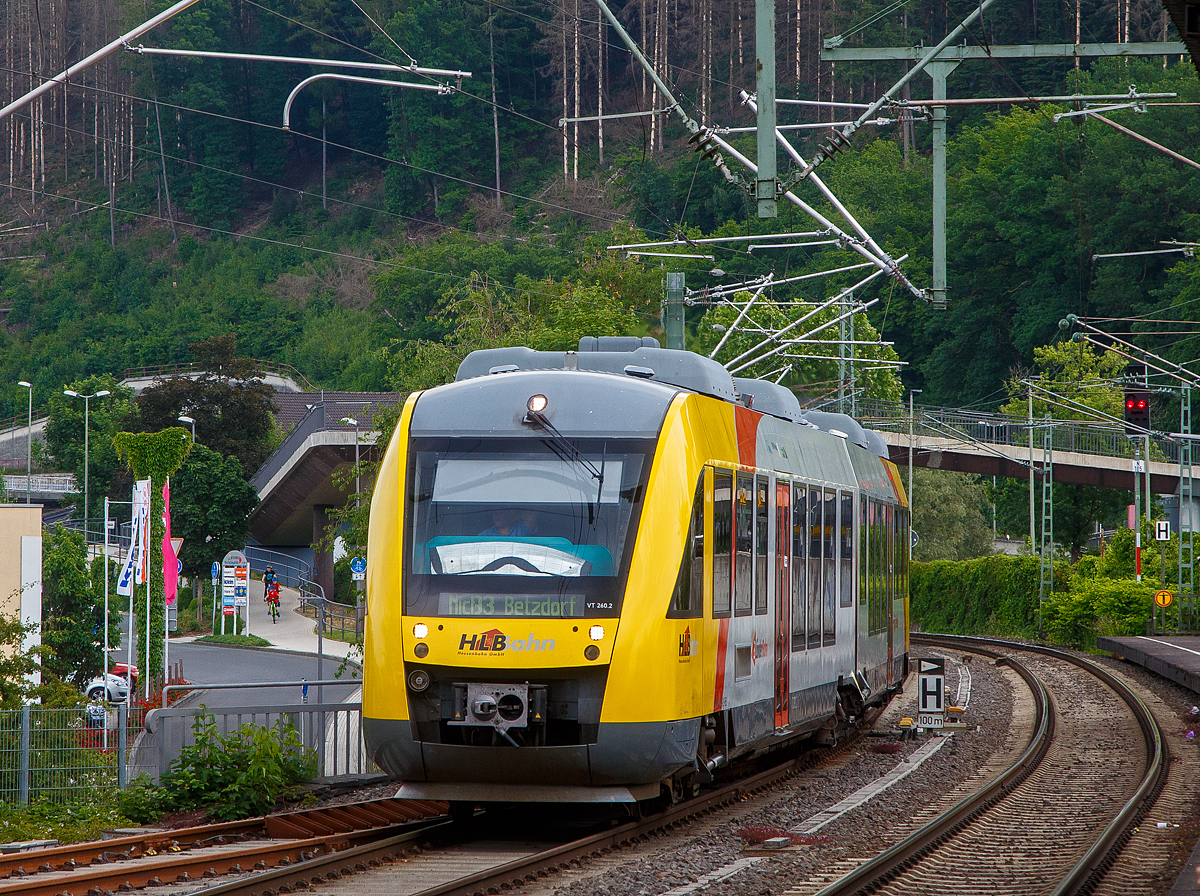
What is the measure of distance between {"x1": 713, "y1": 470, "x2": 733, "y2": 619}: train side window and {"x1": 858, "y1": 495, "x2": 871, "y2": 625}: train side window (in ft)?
18.4

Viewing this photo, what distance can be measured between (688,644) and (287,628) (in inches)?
1824

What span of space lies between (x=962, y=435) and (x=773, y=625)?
141ft

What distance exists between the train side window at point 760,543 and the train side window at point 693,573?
1609 mm

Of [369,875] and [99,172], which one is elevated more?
[99,172]

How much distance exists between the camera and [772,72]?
1267cm

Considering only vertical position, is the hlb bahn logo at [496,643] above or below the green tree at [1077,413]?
below

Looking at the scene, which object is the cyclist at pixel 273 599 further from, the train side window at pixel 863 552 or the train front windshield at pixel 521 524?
the train front windshield at pixel 521 524

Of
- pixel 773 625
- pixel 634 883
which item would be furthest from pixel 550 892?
pixel 773 625

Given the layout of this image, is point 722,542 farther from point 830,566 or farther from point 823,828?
point 830,566

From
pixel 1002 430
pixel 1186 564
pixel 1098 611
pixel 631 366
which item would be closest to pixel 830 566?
pixel 631 366

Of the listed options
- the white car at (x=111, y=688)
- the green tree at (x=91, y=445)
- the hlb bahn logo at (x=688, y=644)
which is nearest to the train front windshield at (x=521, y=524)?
the hlb bahn logo at (x=688, y=644)

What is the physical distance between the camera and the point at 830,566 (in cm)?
1590

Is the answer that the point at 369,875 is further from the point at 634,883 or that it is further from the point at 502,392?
the point at 502,392

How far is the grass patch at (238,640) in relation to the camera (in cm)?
4988
